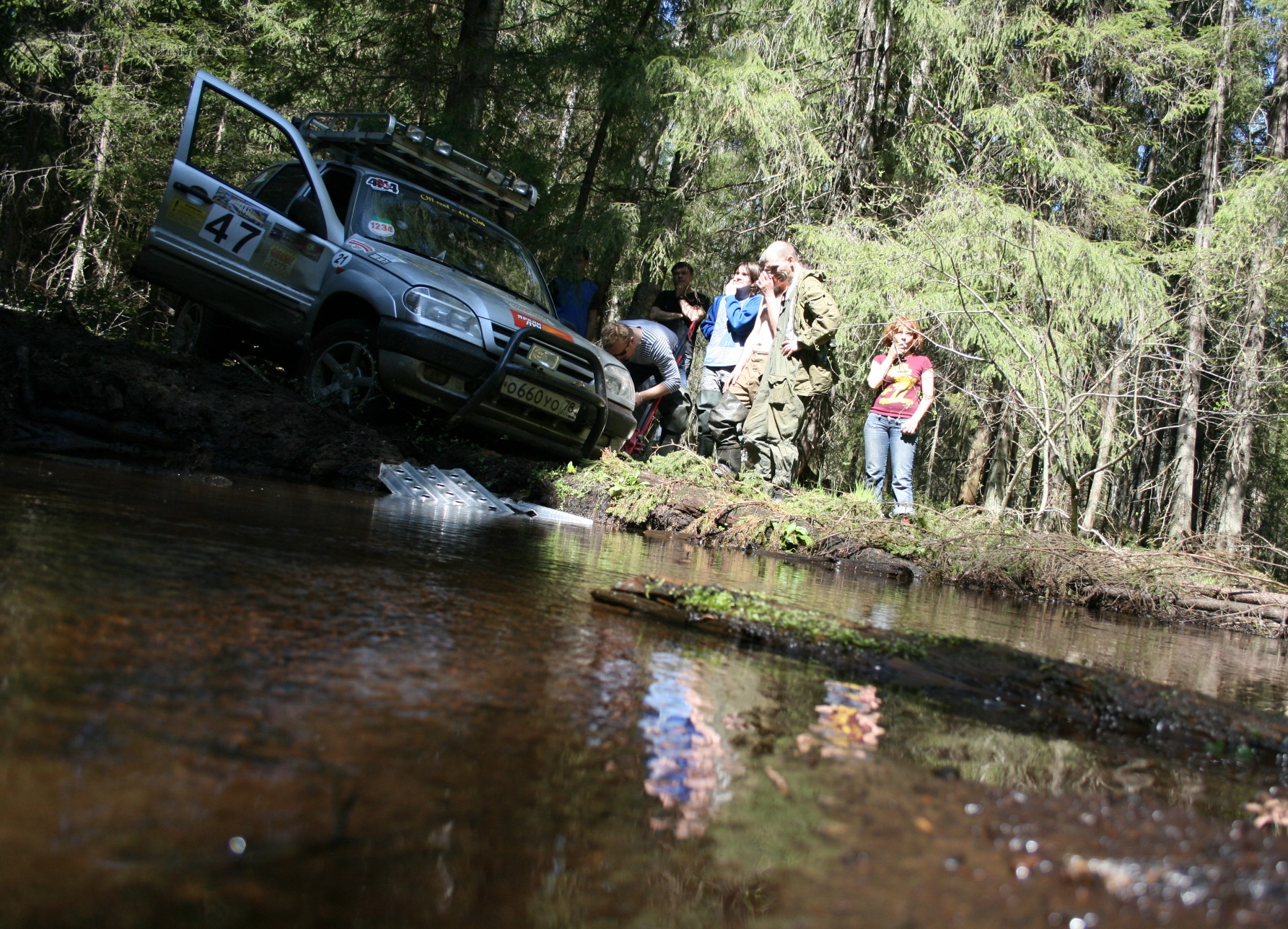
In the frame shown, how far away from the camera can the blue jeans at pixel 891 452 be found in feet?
26.2

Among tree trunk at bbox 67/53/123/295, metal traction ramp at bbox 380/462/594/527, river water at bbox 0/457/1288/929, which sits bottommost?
river water at bbox 0/457/1288/929

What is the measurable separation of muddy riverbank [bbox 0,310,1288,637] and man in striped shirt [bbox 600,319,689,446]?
1937mm

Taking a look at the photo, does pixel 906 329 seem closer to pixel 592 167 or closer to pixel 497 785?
pixel 497 785

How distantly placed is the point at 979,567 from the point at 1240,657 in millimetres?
2020

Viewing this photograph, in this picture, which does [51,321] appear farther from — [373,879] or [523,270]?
[373,879]

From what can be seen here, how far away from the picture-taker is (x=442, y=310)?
22.9ft

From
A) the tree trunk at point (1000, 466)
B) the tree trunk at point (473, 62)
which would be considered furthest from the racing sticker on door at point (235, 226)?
the tree trunk at point (1000, 466)

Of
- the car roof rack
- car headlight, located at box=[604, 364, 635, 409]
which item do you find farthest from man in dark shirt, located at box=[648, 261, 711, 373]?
car headlight, located at box=[604, 364, 635, 409]

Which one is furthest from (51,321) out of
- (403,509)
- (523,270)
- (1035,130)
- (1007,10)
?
(1007,10)

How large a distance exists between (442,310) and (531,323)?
0.69 m

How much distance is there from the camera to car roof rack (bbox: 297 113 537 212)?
27.2 ft

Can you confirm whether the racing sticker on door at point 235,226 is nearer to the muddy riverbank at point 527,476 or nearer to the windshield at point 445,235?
the windshield at point 445,235

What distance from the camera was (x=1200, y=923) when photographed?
1.05 m

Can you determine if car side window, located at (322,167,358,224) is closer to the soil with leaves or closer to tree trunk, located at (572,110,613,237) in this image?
the soil with leaves
